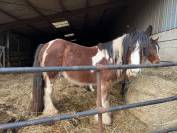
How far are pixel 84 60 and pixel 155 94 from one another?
1.03 meters

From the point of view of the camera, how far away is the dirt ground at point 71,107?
3.18m

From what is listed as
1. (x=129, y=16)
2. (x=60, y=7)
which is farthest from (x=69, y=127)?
(x=129, y=16)

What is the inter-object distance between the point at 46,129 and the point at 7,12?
4842 millimetres

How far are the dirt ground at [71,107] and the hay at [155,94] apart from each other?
0.11 feet

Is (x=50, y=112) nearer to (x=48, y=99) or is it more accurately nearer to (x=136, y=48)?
(x=48, y=99)

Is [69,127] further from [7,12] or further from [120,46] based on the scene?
[7,12]

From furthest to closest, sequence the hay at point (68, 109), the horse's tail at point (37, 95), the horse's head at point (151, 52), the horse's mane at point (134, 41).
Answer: the horse's tail at point (37, 95)
the horse's head at point (151, 52)
the horse's mane at point (134, 41)
the hay at point (68, 109)

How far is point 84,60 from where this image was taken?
3.84m

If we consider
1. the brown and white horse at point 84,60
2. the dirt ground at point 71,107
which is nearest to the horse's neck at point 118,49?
the brown and white horse at point 84,60

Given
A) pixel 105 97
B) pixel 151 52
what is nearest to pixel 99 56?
pixel 105 97

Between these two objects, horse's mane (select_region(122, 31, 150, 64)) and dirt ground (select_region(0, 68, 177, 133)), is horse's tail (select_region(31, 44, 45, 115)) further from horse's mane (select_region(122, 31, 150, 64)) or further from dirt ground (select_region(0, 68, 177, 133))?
horse's mane (select_region(122, 31, 150, 64))

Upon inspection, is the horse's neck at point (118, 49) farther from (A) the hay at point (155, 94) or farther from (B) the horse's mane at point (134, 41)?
(A) the hay at point (155, 94)

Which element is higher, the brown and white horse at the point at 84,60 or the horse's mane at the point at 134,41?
the horse's mane at the point at 134,41

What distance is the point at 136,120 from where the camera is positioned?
3.63m
